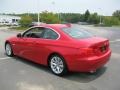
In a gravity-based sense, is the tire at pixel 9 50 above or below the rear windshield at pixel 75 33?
below

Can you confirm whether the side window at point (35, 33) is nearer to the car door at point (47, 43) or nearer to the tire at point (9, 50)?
the car door at point (47, 43)

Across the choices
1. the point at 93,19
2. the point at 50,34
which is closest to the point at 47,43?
the point at 50,34

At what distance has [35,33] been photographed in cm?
777

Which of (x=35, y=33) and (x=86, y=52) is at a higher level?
(x=35, y=33)

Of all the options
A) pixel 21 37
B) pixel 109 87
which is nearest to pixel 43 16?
pixel 21 37

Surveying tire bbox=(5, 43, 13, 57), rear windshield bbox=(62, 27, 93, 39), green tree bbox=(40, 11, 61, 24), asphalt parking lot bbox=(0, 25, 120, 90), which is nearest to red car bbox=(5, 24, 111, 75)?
rear windshield bbox=(62, 27, 93, 39)

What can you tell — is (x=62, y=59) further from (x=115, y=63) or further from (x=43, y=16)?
(x=43, y=16)

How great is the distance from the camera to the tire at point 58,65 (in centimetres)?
655

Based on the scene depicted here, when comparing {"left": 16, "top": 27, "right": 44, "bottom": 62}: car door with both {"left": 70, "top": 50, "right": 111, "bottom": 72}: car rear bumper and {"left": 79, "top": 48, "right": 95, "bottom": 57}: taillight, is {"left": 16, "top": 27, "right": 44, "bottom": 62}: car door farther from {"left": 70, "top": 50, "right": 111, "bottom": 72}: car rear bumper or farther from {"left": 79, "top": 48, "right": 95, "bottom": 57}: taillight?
{"left": 79, "top": 48, "right": 95, "bottom": 57}: taillight

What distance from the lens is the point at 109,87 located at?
18.9 feet

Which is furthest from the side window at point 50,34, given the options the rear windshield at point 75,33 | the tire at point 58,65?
the tire at point 58,65

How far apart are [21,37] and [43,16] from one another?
139ft

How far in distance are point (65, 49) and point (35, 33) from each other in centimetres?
178

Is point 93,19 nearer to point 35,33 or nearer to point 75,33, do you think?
point 35,33
